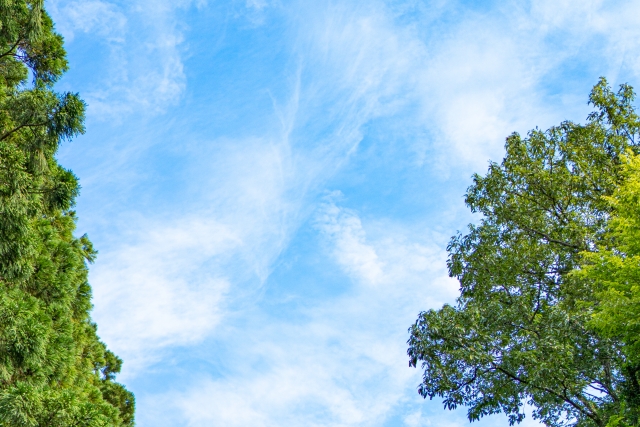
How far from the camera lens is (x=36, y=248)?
10.8 m

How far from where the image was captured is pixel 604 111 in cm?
1870

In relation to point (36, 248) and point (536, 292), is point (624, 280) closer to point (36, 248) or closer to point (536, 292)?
point (536, 292)

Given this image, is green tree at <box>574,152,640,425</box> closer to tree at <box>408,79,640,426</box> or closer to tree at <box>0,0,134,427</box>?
tree at <box>408,79,640,426</box>

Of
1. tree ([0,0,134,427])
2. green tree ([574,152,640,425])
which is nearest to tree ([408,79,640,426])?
green tree ([574,152,640,425])

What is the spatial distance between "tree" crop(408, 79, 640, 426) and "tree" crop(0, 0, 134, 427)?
870 centimetres

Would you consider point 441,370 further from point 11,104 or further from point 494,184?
point 11,104

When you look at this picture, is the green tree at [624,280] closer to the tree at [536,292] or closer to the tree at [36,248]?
the tree at [536,292]

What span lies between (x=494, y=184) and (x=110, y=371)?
13013mm

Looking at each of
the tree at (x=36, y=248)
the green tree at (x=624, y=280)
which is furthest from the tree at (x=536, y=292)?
the tree at (x=36, y=248)

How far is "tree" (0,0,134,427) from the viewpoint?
8.15 metres

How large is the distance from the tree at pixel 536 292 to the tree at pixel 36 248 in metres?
8.70

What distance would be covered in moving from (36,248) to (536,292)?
13173 millimetres

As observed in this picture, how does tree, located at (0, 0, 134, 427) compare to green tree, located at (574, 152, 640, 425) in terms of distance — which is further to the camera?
green tree, located at (574, 152, 640, 425)

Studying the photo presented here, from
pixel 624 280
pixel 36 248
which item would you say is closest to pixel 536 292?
pixel 624 280
